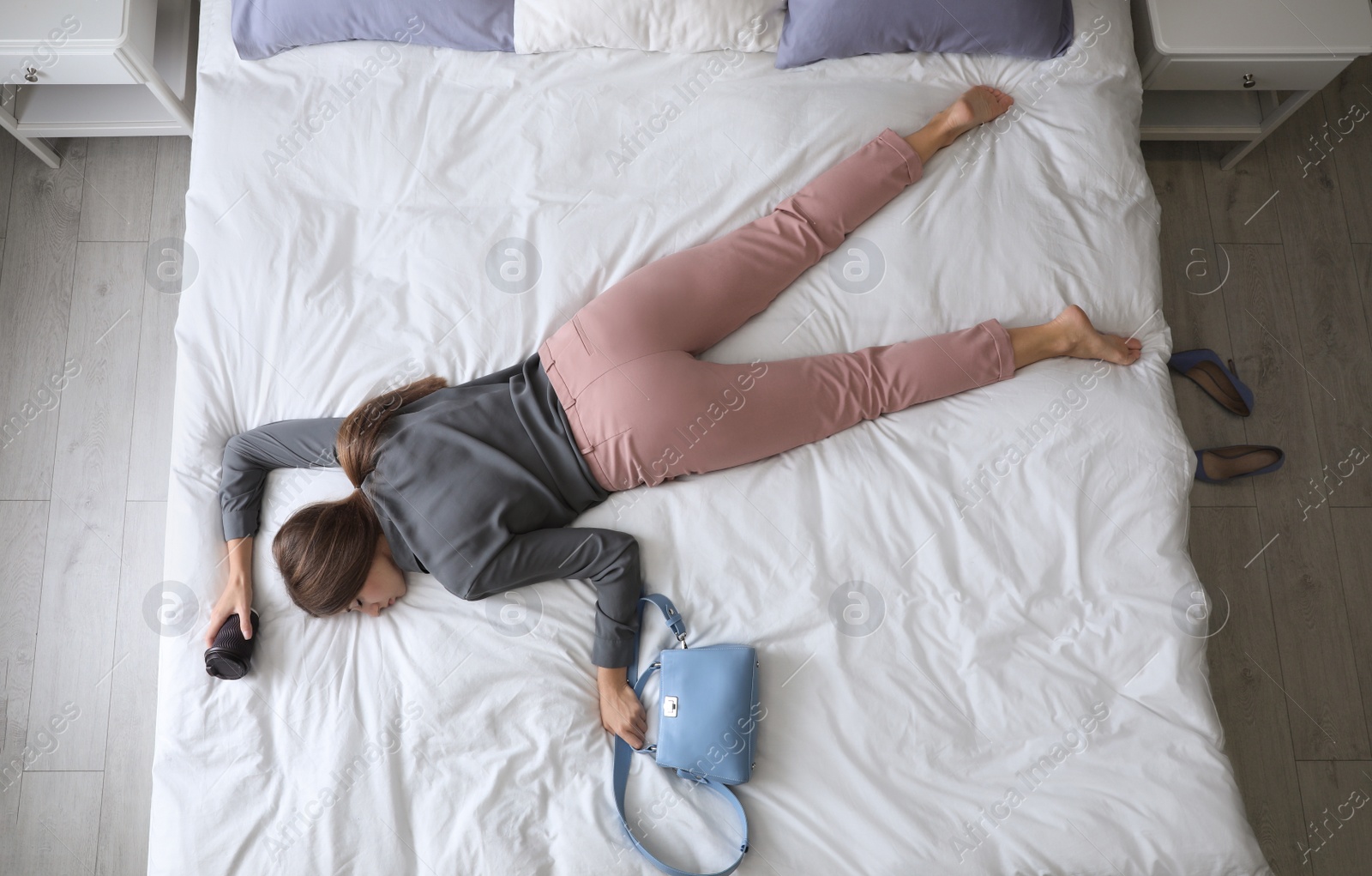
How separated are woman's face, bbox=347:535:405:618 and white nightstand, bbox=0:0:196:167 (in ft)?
4.23

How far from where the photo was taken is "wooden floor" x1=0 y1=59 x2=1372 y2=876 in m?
1.84

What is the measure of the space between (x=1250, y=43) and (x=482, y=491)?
1868mm

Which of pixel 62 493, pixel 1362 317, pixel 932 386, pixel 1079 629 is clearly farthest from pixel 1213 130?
pixel 62 493

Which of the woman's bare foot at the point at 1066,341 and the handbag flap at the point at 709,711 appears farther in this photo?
the woman's bare foot at the point at 1066,341

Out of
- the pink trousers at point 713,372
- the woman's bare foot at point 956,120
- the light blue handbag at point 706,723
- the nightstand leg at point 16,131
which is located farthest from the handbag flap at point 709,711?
the nightstand leg at point 16,131

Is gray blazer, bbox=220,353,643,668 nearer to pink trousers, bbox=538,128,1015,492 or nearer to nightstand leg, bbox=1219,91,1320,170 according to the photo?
pink trousers, bbox=538,128,1015,492

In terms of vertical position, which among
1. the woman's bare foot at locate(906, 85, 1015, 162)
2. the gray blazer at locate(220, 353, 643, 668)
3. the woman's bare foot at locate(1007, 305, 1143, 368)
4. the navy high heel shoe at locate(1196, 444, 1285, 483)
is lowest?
the gray blazer at locate(220, 353, 643, 668)

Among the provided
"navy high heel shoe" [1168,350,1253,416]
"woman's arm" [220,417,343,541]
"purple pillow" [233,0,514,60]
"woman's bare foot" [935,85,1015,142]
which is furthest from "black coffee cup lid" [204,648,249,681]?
"navy high heel shoe" [1168,350,1253,416]

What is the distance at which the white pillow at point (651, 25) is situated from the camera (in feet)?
5.82

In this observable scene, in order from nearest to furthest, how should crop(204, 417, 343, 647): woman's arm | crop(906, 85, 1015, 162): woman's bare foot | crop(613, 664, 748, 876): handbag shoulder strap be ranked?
1. crop(613, 664, 748, 876): handbag shoulder strap
2. crop(204, 417, 343, 647): woman's arm
3. crop(906, 85, 1015, 162): woman's bare foot

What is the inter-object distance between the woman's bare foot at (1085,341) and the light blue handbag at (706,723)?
0.81 m

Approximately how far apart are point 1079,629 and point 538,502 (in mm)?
948

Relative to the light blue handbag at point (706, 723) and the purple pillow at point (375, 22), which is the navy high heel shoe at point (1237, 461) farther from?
the purple pillow at point (375, 22)

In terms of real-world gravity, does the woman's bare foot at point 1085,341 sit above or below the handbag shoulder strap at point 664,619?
above
